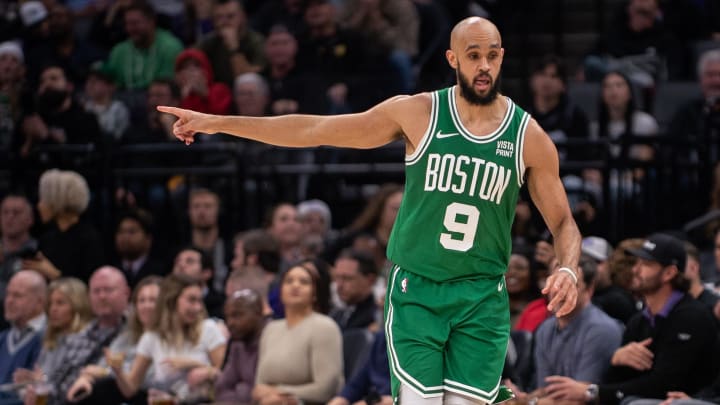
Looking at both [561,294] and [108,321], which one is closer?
[561,294]

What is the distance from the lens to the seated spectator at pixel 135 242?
1122 centimetres

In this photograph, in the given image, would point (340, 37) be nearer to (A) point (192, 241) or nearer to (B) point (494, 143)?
(A) point (192, 241)

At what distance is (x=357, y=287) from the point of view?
9656mm

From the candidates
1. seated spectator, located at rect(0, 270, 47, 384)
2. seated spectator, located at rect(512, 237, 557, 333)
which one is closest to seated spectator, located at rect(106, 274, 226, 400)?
seated spectator, located at rect(0, 270, 47, 384)

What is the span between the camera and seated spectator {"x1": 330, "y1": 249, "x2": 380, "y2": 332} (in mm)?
9617

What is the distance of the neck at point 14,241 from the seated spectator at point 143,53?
2.40 meters

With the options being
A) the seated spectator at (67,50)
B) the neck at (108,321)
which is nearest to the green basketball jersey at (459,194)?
the neck at (108,321)

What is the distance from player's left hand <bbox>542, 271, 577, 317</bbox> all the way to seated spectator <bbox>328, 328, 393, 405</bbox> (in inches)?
133

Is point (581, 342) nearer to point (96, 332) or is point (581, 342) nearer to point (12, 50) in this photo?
point (96, 332)

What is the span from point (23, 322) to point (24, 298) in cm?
20

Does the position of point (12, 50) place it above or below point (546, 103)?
above

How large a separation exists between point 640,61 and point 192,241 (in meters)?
4.31

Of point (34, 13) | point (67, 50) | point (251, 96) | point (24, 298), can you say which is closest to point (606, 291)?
point (251, 96)

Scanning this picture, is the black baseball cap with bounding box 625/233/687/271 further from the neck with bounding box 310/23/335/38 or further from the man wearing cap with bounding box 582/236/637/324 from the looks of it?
the neck with bounding box 310/23/335/38
